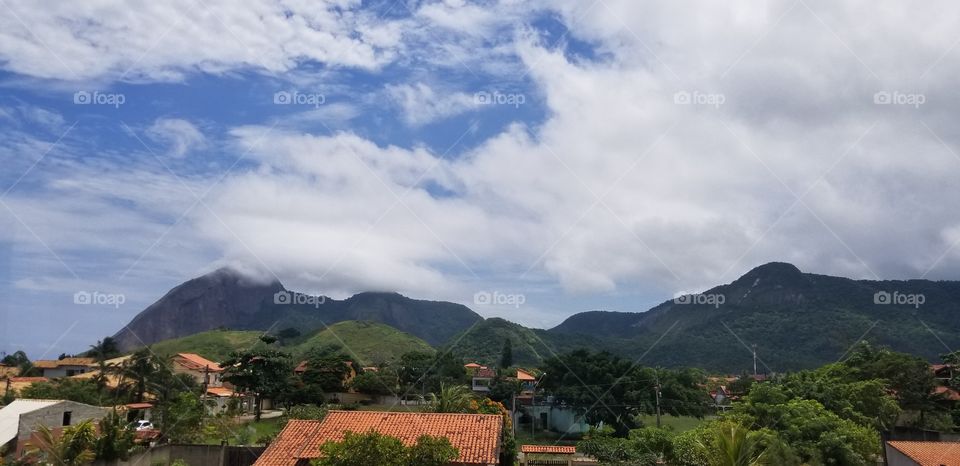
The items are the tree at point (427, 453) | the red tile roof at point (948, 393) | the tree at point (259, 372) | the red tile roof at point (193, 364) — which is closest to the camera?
the tree at point (427, 453)

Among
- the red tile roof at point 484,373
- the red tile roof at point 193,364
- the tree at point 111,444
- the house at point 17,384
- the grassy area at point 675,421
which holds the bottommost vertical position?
the grassy area at point 675,421

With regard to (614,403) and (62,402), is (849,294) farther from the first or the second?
(62,402)

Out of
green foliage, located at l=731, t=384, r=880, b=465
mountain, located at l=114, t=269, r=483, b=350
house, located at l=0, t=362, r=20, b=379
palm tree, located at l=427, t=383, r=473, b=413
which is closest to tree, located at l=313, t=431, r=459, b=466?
green foliage, located at l=731, t=384, r=880, b=465

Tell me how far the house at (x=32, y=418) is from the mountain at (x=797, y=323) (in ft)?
234

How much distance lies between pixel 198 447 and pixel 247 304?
155668 millimetres

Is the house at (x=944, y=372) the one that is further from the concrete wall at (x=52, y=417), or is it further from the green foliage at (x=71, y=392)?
the green foliage at (x=71, y=392)

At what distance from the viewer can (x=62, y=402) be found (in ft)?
113

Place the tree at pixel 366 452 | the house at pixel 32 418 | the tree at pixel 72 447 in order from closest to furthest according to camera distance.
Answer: the tree at pixel 366 452 < the tree at pixel 72 447 < the house at pixel 32 418

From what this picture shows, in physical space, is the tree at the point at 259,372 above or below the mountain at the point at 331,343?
below

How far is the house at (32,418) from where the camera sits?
31.0 meters

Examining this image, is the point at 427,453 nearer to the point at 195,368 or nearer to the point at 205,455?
the point at 205,455

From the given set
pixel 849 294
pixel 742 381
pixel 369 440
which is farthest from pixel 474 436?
pixel 849 294

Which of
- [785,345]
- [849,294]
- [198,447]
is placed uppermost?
[849,294]

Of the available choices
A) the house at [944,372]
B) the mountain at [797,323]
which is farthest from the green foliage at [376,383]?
the mountain at [797,323]
